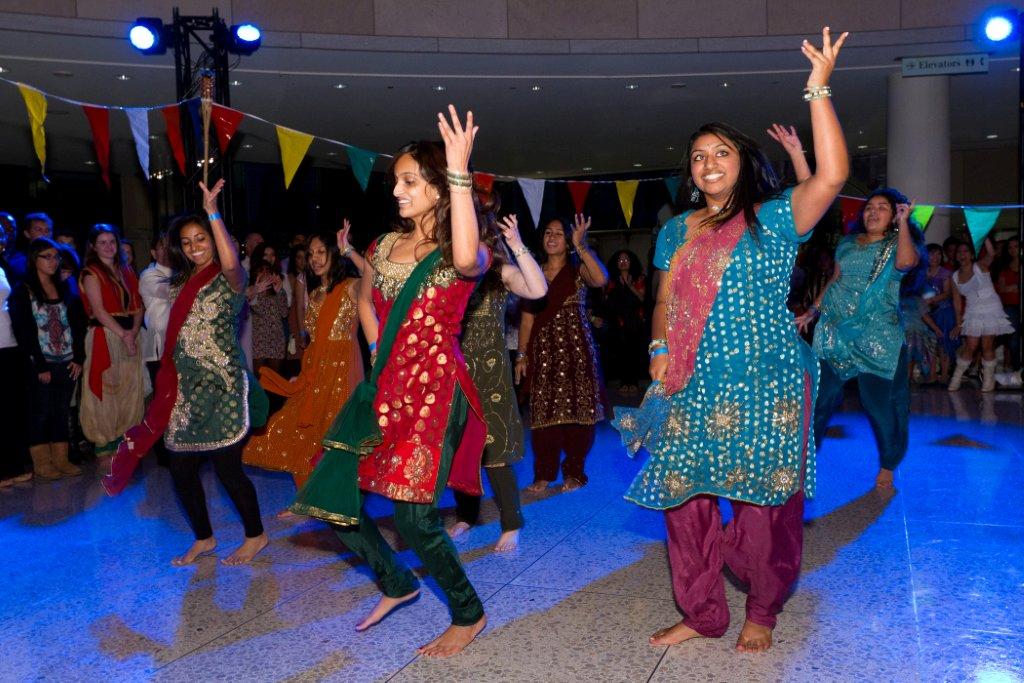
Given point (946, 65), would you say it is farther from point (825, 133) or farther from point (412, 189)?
point (412, 189)

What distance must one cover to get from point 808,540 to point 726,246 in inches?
69.2

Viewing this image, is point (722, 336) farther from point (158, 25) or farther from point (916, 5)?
point (916, 5)

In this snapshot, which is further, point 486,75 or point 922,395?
point 486,75

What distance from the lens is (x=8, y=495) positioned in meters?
5.35

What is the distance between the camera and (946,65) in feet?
30.0

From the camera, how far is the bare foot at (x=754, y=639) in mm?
2766

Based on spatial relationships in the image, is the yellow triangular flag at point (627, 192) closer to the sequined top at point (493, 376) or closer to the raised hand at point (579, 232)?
the raised hand at point (579, 232)

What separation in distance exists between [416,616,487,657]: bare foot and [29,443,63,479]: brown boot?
3850mm

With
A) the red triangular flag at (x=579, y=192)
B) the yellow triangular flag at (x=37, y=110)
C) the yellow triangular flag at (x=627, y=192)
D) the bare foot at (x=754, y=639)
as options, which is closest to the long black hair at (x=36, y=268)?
the yellow triangular flag at (x=37, y=110)

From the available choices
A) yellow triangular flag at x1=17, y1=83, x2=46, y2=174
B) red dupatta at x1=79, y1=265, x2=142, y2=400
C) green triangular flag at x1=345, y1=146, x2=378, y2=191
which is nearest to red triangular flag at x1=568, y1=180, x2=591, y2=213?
green triangular flag at x1=345, y1=146, x2=378, y2=191

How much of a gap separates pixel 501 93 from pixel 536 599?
27.5 feet

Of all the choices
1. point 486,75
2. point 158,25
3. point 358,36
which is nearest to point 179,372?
point 158,25

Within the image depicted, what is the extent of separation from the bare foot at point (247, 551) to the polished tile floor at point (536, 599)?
0.21 ft

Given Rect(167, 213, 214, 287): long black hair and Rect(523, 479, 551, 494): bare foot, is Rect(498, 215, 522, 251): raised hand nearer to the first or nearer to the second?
Rect(167, 213, 214, 287): long black hair
